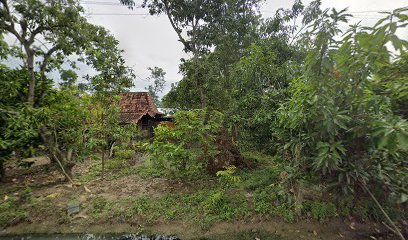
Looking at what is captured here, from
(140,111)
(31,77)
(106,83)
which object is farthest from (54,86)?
(140,111)

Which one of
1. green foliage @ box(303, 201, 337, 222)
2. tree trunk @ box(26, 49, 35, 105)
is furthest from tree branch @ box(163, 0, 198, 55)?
green foliage @ box(303, 201, 337, 222)

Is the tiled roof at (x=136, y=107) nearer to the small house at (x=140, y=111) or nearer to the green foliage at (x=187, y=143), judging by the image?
the small house at (x=140, y=111)

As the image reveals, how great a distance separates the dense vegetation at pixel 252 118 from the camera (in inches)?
96.7

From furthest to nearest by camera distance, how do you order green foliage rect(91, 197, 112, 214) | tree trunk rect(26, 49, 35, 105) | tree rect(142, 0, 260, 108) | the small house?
1. the small house
2. tree rect(142, 0, 260, 108)
3. tree trunk rect(26, 49, 35, 105)
4. green foliage rect(91, 197, 112, 214)

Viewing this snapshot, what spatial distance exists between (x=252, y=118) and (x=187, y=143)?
1891 mm

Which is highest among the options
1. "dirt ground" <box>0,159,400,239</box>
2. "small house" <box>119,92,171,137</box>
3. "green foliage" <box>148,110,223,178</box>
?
"small house" <box>119,92,171,137</box>

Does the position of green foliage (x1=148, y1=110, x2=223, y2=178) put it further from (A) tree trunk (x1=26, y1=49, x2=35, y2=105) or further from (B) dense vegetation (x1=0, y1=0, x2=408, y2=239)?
(A) tree trunk (x1=26, y1=49, x2=35, y2=105)

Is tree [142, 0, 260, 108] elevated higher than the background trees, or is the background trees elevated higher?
tree [142, 0, 260, 108]

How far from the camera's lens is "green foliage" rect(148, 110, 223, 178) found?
540cm

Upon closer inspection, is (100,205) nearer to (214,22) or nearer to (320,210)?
(320,210)

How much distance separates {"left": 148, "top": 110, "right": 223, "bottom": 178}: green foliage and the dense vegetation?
0.04 m

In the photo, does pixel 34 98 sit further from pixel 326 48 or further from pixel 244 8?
pixel 244 8

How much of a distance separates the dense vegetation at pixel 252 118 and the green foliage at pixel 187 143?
0.04 metres

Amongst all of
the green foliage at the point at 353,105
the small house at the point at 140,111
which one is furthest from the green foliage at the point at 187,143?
the small house at the point at 140,111
